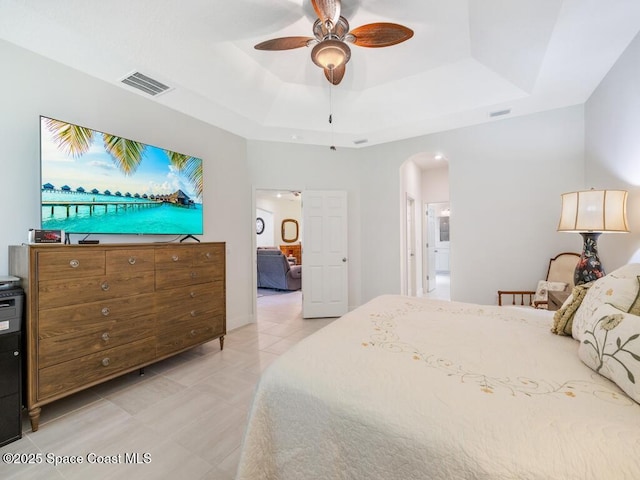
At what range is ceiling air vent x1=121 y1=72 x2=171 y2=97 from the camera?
2510 mm

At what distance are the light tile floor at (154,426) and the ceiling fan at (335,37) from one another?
8.47 ft

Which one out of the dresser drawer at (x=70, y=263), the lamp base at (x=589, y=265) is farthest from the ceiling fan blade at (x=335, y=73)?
the lamp base at (x=589, y=265)

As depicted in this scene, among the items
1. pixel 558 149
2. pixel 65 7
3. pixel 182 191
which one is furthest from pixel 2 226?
pixel 558 149

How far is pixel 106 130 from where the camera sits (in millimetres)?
2580

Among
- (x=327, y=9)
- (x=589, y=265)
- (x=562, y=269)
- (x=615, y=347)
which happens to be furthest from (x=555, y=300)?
(x=327, y=9)

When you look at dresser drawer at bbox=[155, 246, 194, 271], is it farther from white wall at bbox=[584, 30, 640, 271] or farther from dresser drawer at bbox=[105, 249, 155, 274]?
white wall at bbox=[584, 30, 640, 271]

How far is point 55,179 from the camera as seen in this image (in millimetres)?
2121

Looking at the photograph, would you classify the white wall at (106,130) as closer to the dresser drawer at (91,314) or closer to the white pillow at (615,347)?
the dresser drawer at (91,314)

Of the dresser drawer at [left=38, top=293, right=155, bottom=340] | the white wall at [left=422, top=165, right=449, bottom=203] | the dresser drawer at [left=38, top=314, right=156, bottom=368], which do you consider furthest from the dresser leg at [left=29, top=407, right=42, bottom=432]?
the white wall at [left=422, top=165, right=449, bottom=203]

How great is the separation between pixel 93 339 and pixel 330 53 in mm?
2645

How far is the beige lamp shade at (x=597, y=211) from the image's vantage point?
203cm

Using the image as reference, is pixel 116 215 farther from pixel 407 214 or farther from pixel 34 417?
pixel 407 214

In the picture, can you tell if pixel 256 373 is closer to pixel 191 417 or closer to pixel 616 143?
pixel 191 417

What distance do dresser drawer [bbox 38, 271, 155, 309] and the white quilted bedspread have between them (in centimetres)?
168
